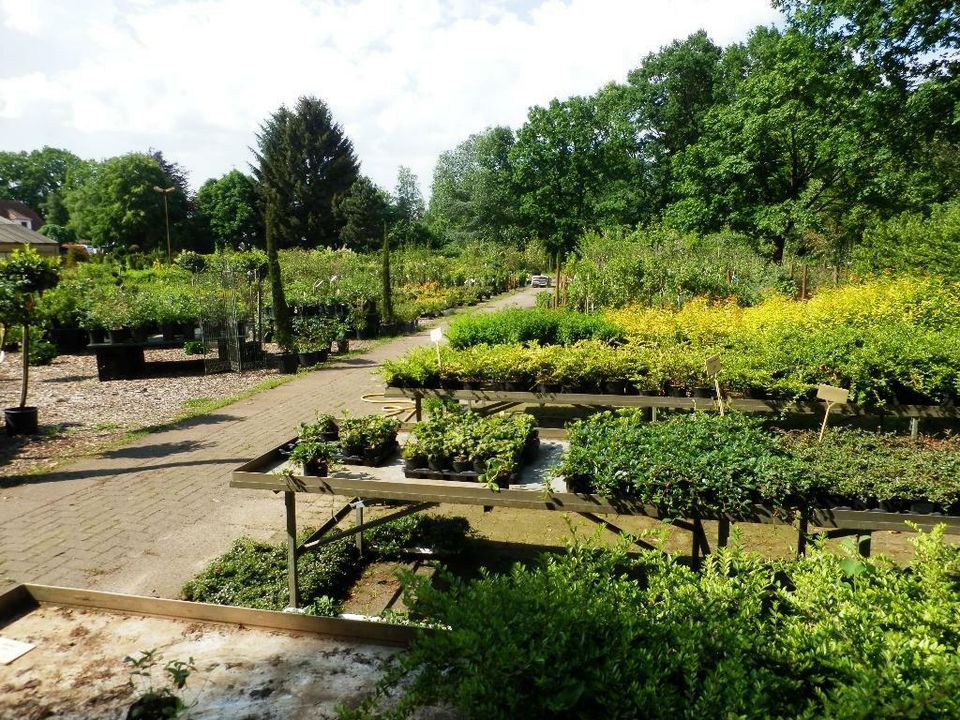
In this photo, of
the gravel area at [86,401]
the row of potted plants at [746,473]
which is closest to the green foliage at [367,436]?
the row of potted plants at [746,473]

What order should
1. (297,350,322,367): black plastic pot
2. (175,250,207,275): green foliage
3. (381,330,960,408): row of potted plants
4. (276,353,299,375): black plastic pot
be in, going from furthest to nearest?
(175,250,207,275): green foliage
(297,350,322,367): black plastic pot
(276,353,299,375): black plastic pot
(381,330,960,408): row of potted plants

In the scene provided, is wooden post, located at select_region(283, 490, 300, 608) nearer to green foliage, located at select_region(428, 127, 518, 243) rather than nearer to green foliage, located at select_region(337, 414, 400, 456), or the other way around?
green foliage, located at select_region(337, 414, 400, 456)

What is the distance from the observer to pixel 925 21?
495 inches

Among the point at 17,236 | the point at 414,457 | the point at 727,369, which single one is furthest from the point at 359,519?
the point at 17,236

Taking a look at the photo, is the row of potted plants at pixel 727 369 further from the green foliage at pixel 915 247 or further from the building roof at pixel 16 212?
the building roof at pixel 16 212

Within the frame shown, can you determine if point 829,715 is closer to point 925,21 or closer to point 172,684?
point 172,684

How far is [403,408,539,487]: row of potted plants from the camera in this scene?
388 centimetres

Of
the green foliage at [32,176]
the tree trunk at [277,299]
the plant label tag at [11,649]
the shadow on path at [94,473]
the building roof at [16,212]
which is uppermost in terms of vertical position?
the green foliage at [32,176]

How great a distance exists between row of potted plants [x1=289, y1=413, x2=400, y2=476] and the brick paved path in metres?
1.43

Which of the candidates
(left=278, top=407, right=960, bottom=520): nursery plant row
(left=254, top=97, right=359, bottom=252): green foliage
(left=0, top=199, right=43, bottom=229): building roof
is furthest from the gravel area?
(left=0, top=199, right=43, bottom=229): building roof

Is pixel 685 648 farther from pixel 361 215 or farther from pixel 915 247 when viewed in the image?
pixel 361 215

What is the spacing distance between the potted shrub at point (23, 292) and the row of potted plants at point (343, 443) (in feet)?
18.3

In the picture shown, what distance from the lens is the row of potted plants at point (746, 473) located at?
3320mm

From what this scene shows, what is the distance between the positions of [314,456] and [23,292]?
620 centimetres
